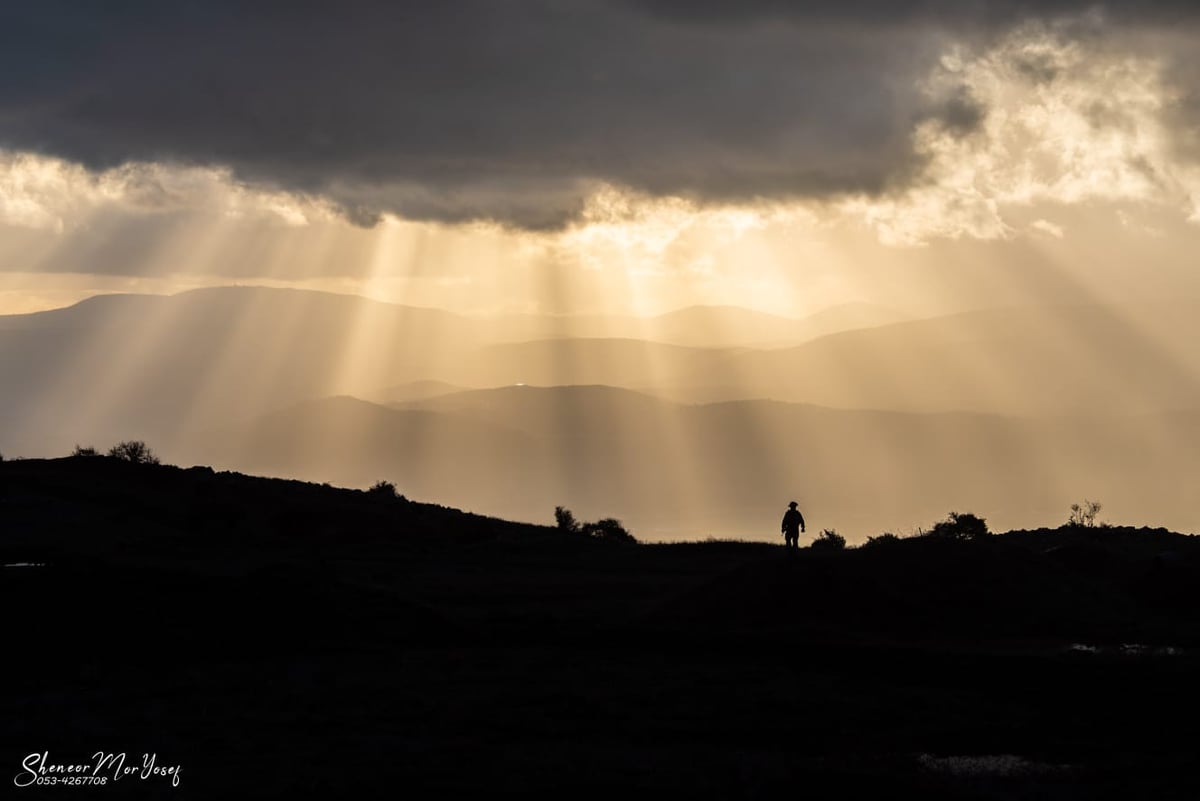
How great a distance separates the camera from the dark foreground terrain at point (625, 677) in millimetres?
23484

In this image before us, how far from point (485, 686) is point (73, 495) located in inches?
1913

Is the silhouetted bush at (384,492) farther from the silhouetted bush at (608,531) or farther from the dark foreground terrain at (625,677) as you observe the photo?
the dark foreground terrain at (625,677)

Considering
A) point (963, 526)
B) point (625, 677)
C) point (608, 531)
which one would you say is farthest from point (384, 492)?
point (625, 677)

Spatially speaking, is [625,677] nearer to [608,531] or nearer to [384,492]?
[608,531]

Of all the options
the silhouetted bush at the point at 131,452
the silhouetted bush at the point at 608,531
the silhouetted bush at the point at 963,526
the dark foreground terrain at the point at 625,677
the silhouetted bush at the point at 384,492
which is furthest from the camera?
the silhouetted bush at the point at 131,452

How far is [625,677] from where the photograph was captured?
3306 cm

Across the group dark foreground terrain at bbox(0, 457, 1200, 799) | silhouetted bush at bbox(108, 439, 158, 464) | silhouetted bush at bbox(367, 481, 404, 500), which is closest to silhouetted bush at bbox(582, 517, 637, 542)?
silhouetted bush at bbox(367, 481, 404, 500)

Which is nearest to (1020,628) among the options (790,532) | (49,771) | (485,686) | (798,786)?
(790,532)

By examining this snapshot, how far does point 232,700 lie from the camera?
29625 mm

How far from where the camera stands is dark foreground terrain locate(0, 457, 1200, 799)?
23.5 m

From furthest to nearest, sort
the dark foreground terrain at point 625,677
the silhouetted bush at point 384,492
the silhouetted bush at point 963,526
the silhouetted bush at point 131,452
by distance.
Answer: the silhouetted bush at point 131,452, the silhouetted bush at point 384,492, the silhouetted bush at point 963,526, the dark foreground terrain at point 625,677

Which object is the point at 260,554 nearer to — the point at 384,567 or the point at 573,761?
the point at 384,567

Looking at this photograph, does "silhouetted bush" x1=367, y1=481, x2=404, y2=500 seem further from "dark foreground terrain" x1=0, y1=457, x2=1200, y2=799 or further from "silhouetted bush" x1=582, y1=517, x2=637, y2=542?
"dark foreground terrain" x1=0, y1=457, x2=1200, y2=799

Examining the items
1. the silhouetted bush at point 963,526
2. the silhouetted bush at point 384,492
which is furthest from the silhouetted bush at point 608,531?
the silhouetted bush at point 963,526
